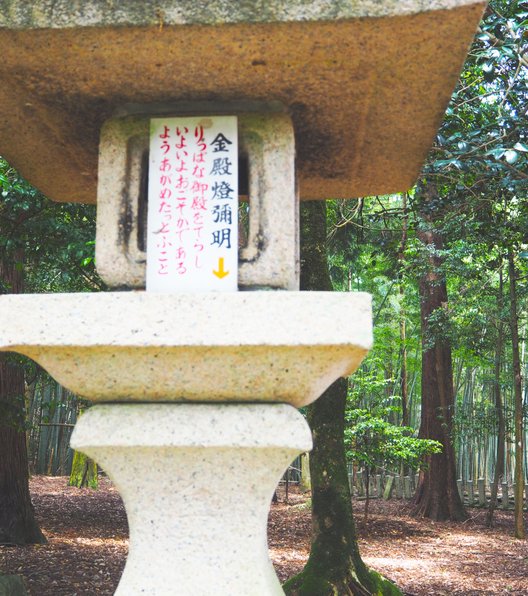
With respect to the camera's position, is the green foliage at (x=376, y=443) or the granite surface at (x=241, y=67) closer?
the granite surface at (x=241, y=67)

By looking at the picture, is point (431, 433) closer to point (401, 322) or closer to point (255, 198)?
point (401, 322)

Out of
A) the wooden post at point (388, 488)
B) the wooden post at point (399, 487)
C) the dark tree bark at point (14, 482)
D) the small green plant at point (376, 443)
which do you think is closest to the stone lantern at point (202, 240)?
the dark tree bark at point (14, 482)

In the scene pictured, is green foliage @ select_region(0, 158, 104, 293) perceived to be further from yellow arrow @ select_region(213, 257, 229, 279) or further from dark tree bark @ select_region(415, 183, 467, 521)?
dark tree bark @ select_region(415, 183, 467, 521)

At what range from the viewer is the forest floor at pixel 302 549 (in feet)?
17.3

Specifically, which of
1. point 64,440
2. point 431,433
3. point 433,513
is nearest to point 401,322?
point 431,433

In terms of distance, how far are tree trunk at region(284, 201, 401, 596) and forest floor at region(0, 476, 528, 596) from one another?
4.66ft

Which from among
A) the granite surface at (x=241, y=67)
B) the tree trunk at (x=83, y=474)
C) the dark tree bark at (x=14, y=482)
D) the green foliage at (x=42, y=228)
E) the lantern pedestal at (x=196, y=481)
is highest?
the green foliage at (x=42, y=228)

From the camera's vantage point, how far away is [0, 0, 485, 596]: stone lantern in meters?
1.62

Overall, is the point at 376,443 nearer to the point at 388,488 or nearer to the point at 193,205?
the point at 388,488

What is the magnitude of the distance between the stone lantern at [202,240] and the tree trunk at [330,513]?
2392 millimetres

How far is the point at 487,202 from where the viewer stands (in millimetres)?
4281

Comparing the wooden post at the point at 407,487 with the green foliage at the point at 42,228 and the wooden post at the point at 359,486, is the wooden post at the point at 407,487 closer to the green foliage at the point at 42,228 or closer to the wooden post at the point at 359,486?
the wooden post at the point at 359,486

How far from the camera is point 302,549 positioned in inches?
275

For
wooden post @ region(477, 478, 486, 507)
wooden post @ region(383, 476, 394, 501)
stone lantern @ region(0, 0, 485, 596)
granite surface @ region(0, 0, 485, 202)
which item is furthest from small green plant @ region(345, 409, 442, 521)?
stone lantern @ region(0, 0, 485, 596)
